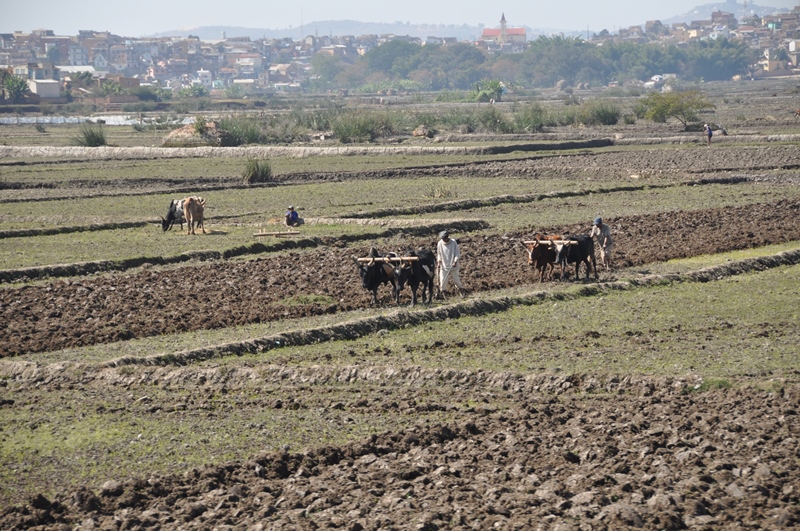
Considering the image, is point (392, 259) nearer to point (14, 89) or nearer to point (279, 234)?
point (279, 234)

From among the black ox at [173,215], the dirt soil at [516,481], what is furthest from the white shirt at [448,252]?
the black ox at [173,215]

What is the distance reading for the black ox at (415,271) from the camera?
19.5 meters

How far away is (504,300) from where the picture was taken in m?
19.9

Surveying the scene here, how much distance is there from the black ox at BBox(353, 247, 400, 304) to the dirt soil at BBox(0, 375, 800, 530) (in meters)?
6.36

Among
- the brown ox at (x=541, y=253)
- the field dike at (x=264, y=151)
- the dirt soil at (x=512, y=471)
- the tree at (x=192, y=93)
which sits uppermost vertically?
the brown ox at (x=541, y=253)

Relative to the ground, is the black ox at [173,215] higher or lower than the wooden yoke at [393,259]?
lower

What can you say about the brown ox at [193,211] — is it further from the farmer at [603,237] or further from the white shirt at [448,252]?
the farmer at [603,237]

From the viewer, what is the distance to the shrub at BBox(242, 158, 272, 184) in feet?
139

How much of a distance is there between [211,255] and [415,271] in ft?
24.5

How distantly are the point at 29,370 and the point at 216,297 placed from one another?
518 cm

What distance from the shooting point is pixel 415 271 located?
1958cm

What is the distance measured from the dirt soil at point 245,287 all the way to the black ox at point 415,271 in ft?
2.15

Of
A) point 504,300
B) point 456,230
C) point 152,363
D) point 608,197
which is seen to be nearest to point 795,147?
point 608,197

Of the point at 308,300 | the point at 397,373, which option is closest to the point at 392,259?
the point at 308,300
